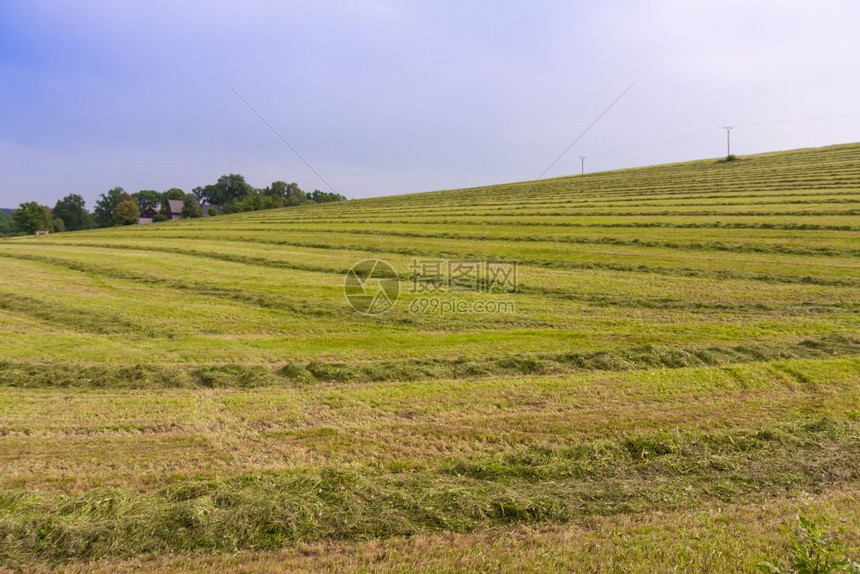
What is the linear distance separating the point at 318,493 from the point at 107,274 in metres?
21.8

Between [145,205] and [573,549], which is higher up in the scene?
[145,205]

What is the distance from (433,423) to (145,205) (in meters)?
143

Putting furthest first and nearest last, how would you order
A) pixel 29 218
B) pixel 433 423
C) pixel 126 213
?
pixel 126 213 < pixel 29 218 < pixel 433 423

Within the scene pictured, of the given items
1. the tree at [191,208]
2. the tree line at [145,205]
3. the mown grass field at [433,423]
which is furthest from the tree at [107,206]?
the mown grass field at [433,423]

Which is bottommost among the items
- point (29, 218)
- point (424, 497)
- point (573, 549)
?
point (573, 549)

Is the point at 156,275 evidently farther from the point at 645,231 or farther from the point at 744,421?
the point at 645,231

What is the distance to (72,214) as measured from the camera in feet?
374

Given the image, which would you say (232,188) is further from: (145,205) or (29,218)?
(29,218)

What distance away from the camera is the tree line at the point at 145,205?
85750 millimetres

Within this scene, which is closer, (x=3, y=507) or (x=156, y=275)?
(x=3, y=507)

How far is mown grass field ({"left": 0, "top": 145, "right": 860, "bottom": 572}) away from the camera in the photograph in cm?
518

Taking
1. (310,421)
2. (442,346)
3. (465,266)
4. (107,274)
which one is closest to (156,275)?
(107,274)

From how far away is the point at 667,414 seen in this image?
8.24 metres

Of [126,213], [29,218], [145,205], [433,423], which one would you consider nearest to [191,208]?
[126,213]
